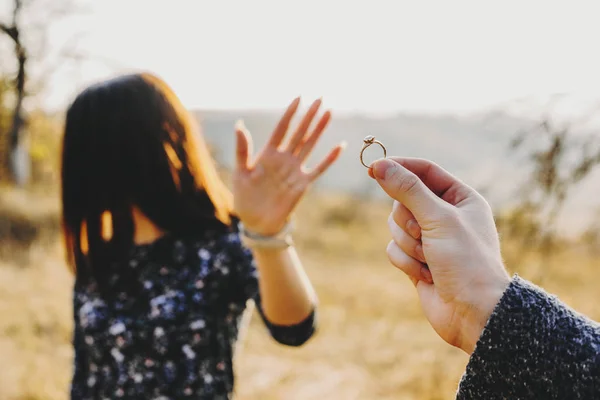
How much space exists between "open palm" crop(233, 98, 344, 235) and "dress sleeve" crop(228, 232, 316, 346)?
18cm

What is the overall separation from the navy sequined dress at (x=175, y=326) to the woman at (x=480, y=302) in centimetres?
79

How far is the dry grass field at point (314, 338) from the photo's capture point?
4.63 meters

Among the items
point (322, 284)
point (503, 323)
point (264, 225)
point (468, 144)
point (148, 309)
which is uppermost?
point (503, 323)

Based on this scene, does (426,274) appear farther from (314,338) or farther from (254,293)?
(314,338)

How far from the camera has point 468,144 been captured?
5569cm

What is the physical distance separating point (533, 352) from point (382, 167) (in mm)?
389

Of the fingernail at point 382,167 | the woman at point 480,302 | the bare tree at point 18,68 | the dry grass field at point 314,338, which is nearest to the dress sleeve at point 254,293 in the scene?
the woman at point 480,302

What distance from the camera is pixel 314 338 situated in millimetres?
6598

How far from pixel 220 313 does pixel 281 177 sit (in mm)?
496

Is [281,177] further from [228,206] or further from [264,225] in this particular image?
[228,206]

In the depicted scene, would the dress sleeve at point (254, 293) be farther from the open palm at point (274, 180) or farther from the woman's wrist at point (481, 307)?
the woman's wrist at point (481, 307)

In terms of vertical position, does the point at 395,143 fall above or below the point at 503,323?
below

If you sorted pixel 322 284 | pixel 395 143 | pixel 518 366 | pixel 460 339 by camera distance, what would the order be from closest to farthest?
pixel 518 366, pixel 460 339, pixel 322 284, pixel 395 143

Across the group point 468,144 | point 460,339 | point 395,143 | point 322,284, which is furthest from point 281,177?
point 468,144
